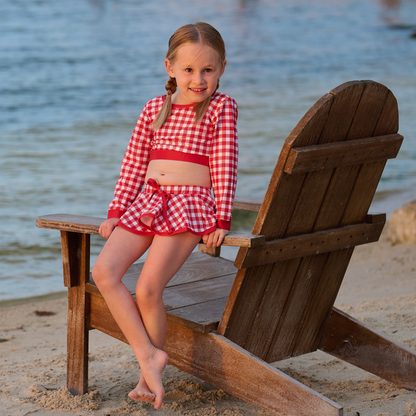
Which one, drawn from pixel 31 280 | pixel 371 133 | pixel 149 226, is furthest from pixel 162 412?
pixel 31 280

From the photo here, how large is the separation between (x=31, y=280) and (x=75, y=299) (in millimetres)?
2524

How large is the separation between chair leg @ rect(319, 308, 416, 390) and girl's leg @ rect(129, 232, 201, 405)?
855mm

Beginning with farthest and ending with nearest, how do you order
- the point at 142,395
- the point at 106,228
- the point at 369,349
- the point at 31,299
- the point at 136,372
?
1. the point at 31,299
2. the point at 136,372
3. the point at 369,349
4. the point at 106,228
5. the point at 142,395

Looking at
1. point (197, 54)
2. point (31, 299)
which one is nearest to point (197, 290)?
point (197, 54)

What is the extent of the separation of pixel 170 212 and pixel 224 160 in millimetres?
296

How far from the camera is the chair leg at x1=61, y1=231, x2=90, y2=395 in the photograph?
262 centimetres

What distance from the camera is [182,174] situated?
2.44 m

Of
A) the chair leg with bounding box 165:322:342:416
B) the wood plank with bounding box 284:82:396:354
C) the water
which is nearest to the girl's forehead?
the wood plank with bounding box 284:82:396:354

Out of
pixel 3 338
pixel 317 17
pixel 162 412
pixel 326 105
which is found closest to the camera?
pixel 326 105

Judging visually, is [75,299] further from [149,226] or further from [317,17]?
[317,17]

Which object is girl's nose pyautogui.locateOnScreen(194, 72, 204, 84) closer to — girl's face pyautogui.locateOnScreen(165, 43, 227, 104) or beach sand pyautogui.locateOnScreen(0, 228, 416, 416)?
girl's face pyautogui.locateOnScreen(165, 43, 227, 104)

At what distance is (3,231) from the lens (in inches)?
243

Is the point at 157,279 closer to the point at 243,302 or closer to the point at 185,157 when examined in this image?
the point at 243,302

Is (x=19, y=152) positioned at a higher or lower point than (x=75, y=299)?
lower
